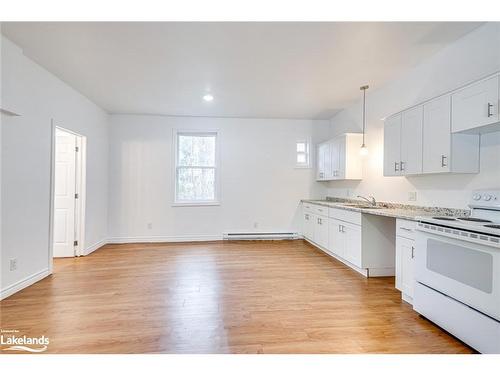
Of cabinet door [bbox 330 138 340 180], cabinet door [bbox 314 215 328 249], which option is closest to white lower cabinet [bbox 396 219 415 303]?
cabinet door [bbox 314 215 328 249]

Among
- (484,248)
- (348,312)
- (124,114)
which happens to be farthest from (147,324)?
(124,114)

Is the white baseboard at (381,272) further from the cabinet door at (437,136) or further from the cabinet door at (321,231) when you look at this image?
the cabinet door at (437,136)

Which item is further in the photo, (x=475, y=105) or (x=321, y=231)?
(x=321, y=231)

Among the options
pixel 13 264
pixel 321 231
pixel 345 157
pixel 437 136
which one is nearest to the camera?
pixel 437 136

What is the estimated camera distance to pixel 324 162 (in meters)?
5.55

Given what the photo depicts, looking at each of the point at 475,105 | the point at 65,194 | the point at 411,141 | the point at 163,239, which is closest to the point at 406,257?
the point at 411,141

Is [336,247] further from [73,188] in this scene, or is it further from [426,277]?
[73,188]

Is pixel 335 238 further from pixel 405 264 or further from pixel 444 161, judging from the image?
pixel 444 161

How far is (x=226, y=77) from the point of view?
11.9 ft

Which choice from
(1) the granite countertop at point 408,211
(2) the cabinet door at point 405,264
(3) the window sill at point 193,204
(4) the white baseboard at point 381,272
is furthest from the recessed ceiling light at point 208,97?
(4) the white baseboard at point 381,272

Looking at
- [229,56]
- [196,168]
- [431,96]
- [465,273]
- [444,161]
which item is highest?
[229,56]

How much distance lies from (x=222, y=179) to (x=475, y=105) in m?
4.39

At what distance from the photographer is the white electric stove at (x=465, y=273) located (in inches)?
71.3

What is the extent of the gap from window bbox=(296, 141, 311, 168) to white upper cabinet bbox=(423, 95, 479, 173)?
127 inches
